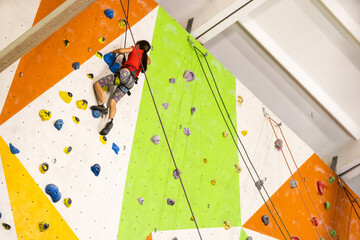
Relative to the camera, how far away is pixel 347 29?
461 cm

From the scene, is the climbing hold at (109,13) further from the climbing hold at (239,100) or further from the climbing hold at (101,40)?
the climbing hold at (239,100)

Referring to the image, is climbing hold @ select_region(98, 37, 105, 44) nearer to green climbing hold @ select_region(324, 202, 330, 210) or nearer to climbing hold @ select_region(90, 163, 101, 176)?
climbing hold @ select_region(90, 163, 101, 176)

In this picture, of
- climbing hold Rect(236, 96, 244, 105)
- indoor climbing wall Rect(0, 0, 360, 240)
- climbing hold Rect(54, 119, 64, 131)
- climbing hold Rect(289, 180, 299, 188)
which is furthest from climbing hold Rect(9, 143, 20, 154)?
climbing hold Rect(289, 180, 299, 188)

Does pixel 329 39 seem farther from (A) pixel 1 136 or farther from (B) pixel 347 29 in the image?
(A) pixel 1 136

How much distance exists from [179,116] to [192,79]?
1.11 ft

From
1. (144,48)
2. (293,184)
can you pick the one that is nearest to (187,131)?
(144,48)

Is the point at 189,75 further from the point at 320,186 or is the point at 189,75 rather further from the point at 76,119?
the point at 320,186

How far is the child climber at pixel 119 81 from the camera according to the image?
315 cm

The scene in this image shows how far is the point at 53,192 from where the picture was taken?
2793 millimetres

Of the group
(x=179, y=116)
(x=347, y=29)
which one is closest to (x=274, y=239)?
(x=179, y=116)

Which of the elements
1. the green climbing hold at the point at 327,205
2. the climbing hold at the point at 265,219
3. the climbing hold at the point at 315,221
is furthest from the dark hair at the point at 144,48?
the green climbing hold at the point at 327,205

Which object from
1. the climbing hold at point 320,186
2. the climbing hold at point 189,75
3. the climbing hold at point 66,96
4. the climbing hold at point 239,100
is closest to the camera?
the climbing hold at point 66,96

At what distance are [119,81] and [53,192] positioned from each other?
0.82 m

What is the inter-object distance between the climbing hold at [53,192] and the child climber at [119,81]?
470 millimetres
